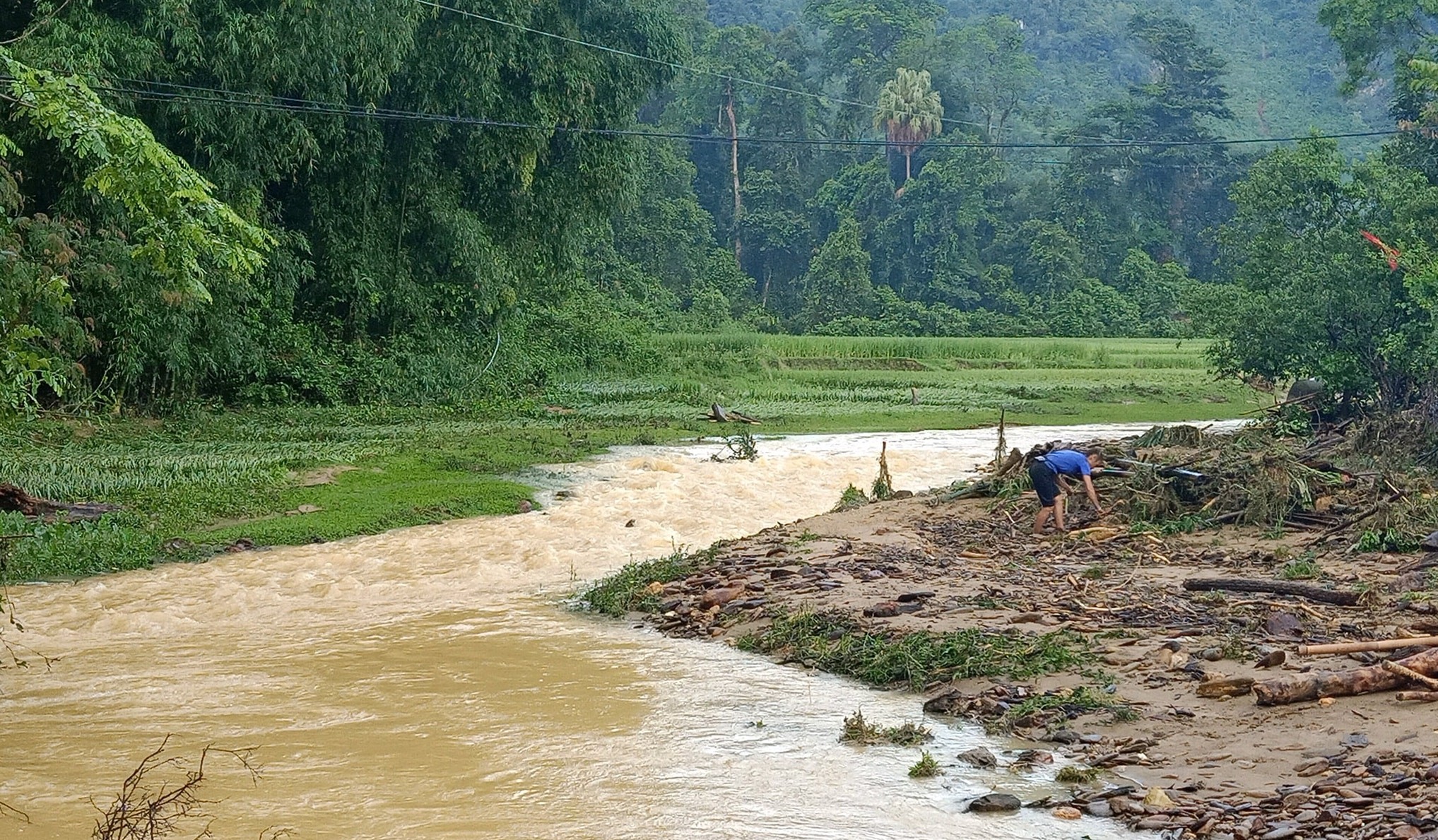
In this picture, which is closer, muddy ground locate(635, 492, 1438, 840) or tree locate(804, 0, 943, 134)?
muddy ground locate(635, 492, 1438, 840)

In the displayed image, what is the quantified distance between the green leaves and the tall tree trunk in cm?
5433

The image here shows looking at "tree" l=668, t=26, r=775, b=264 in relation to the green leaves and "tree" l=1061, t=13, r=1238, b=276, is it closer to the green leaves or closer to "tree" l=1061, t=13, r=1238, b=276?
"tree" l=1061, t=13, r=1238, b=276

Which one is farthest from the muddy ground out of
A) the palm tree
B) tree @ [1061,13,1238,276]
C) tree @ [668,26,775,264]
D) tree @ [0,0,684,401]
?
tree @ [1061,13,1238,276]

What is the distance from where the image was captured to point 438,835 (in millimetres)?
6836

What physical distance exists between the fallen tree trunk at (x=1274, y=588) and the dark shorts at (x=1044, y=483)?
245 cm

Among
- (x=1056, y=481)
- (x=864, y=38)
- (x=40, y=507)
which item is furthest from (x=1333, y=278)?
(x=864, y=38)

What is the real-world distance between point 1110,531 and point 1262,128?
71657 millimetres

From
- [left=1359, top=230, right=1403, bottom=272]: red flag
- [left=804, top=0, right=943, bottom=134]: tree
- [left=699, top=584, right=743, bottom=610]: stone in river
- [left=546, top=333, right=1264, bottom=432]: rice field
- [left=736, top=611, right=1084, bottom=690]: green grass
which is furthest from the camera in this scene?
[left=804, top=0, right=943, bottom=134]: tree

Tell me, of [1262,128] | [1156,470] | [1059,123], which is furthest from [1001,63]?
[1156,470]

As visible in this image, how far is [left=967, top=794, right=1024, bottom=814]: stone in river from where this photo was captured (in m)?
6.89

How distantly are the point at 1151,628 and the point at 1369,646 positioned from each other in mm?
1641

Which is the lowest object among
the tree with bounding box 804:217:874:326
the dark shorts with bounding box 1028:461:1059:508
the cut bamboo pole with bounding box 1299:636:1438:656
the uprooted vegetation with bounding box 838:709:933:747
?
the uprooted vegetation with bounding box 838:709:933:747

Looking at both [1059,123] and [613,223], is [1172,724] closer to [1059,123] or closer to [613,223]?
[613,223]

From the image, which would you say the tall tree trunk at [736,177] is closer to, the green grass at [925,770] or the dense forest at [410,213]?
the dense forest at [410,213]
